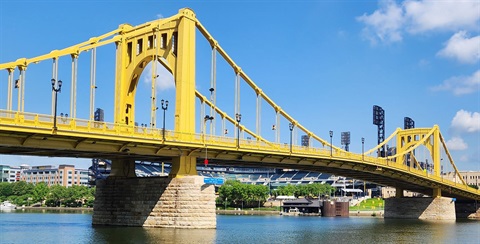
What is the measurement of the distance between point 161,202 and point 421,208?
74078mm

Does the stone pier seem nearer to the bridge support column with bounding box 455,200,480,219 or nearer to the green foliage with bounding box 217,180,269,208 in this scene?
the bridge support column with bounding box 455,200,480,219

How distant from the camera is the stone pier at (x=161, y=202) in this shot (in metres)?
59.8

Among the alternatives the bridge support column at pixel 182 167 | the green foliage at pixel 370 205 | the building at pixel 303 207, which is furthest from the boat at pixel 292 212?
the bridge support column at pixel 182 167

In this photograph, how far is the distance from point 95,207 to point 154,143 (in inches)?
683

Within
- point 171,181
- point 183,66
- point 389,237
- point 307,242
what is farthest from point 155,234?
point 389,237

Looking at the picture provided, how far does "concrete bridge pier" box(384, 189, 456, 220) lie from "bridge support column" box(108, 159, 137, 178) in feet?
235

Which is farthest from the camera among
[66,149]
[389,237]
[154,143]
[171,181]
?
[389,237]

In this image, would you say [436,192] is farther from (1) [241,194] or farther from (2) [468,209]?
(1) [241,194]

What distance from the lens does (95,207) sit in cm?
6975

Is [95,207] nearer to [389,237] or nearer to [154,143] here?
[154,143]

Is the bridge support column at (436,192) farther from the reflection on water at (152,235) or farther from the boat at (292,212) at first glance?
the reflection on water at (152,235)

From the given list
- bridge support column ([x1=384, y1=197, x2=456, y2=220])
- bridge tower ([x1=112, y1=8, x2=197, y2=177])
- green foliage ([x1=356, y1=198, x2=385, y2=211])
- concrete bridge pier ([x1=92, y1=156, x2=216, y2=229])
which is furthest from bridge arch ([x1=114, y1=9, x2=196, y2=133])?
green foliage ([x1=356, y1=198, x2=385, y2=211])

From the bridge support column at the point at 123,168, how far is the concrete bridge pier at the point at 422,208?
71.6m

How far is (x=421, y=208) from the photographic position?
397 ft
